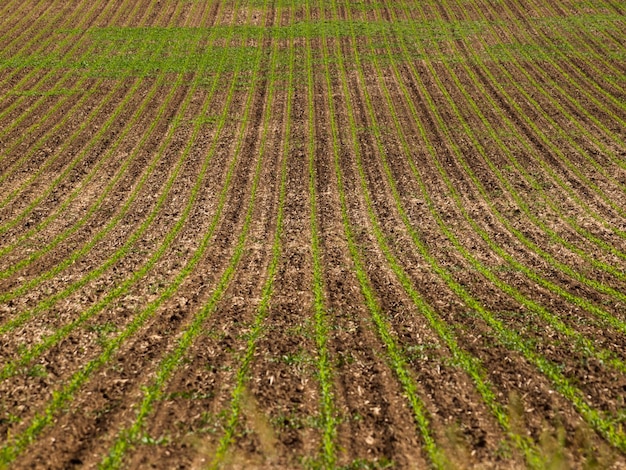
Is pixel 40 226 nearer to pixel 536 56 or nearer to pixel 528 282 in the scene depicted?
pixel 528 282

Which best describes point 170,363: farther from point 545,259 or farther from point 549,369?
point 545,259

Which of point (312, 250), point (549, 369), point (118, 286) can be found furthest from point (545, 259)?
point (118, 286)

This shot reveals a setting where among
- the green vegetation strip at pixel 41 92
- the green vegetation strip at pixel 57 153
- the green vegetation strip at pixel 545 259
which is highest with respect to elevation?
the green vegetation strip at pixel 41 92

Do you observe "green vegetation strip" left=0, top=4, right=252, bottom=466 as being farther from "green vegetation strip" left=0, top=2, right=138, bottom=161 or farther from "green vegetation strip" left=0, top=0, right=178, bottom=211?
"green vegetation strip" left=0, top=2, right=138, bottom=161

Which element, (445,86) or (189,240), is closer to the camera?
(189,240)

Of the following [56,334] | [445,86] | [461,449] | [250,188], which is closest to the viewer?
[461,449]

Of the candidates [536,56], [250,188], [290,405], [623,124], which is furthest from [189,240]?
[536,56]

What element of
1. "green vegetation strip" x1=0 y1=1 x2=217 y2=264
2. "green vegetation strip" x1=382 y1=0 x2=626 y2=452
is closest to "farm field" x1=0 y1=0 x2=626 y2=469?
"green vegetation strip" x1=382 y1=0 x2=626 y2=452

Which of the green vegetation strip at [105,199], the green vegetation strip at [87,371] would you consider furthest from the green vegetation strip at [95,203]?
the green vegetation strip at [87,371]

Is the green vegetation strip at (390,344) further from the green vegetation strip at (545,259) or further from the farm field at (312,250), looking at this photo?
the green vegetation strip at (545,259)
